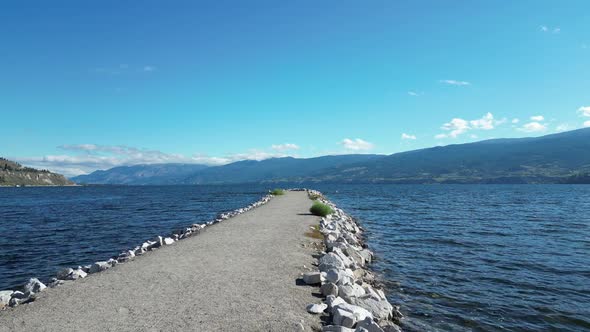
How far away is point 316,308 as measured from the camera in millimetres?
10125

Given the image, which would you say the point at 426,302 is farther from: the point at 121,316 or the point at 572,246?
the point at 572,246

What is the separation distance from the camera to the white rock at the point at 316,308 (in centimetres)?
1006

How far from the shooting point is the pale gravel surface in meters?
9.12

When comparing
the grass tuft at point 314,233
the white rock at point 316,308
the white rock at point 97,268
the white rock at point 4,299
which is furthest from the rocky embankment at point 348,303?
the white rock at point 4,299

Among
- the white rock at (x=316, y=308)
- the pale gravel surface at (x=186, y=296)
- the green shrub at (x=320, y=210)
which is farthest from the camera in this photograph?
the green shrub at (x=320, y=210)

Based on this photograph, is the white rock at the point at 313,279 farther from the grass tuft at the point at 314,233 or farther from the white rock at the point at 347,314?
the grass tuft at the point at 314,233

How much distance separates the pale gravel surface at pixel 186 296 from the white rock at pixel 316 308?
0.67 ft

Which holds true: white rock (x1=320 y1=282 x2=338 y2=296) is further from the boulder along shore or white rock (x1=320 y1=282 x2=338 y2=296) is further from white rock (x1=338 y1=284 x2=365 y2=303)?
white rock (x1=338 y1=284 x2=365 y2=303)

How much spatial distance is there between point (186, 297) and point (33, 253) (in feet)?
59.9

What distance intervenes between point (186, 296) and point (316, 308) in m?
3.87

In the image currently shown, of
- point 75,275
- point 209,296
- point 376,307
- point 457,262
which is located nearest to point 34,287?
point 75,275

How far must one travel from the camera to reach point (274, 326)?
29.5 ft

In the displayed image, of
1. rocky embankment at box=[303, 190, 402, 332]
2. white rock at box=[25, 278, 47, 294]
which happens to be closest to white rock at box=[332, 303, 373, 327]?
rocky embankment at box=[303, 190, 402, 332]

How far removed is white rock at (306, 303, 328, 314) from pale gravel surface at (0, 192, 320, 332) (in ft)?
0.67
